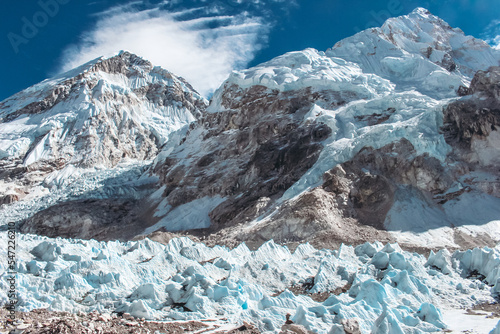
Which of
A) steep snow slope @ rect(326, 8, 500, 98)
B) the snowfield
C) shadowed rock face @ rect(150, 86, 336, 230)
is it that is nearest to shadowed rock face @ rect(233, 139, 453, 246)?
shadowed rock face @ rect(150, 86, 336, 230)

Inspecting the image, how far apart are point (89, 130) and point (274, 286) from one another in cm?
6858

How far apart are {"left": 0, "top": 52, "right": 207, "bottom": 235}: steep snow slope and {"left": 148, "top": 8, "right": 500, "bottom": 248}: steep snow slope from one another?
1292 centimetres

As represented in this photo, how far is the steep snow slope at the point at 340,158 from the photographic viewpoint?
31.1m

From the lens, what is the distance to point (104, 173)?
67.3 metres

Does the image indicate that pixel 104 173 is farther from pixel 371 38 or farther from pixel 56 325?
pixel 56 325

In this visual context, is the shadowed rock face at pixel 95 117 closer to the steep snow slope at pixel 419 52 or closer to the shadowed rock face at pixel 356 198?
the steep snow slope at pixel 419 52

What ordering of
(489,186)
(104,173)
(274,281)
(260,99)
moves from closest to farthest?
(274,281), (489,186), (260,99), (104,173)

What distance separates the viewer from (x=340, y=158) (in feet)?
121

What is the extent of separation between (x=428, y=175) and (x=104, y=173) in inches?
1920

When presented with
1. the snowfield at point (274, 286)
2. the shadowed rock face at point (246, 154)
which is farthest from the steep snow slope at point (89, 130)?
the snowfield at point (274, 286)

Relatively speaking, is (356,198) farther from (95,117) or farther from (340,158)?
(95,117)

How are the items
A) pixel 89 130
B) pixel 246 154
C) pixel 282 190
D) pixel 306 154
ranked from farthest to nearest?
pixel 89 130 → pixel 246 154 → pixel 306 154 → pixel 282 190

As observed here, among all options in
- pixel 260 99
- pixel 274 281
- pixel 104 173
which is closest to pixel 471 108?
pixel 260 99

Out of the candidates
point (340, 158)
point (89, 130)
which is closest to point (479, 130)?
point (340, 158)
